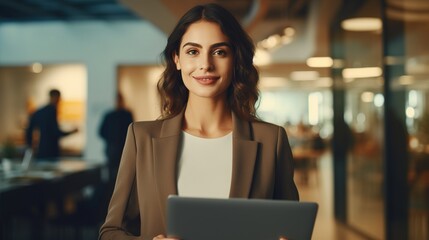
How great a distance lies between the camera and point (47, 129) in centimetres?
698

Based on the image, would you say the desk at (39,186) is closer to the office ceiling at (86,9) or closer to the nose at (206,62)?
the nose at (206,62)

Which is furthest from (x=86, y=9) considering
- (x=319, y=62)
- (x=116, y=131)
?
(x=319, y=62)

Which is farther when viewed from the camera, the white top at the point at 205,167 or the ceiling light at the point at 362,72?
the ceiling light at the point at 362,72

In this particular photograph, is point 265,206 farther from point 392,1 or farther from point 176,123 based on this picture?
point 392,1

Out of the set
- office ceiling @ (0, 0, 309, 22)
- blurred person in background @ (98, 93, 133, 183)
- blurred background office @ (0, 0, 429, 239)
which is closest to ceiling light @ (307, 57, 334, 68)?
blurred background office @ (0, 0, 429, 239)

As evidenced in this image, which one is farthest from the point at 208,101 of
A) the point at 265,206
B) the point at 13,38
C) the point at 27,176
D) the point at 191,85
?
the point at 13,38

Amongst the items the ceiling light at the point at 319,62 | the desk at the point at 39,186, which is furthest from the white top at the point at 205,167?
the ceiling light at the point at 319,62

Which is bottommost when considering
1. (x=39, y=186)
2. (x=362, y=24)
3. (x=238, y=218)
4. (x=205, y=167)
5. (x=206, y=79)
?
(x=39, y=186)

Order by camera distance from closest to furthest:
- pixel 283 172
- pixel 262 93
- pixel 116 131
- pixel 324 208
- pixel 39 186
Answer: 1. pixel 283 172
2. pixel 39 186
3. pixel 116 131
4. pixel 324 208
5. pixel 262 93

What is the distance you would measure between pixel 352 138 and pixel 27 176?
4348 millimetres

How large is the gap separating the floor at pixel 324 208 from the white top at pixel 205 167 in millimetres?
4929

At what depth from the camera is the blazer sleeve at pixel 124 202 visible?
1.47 meters

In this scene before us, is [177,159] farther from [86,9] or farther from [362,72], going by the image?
[86,9]

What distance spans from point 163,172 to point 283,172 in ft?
1.13
